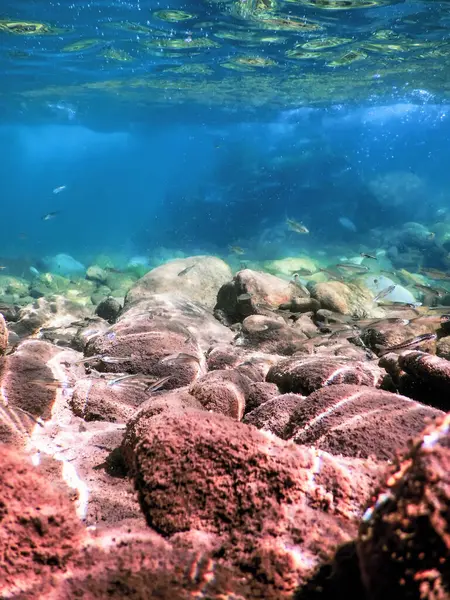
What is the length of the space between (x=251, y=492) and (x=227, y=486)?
0.12m

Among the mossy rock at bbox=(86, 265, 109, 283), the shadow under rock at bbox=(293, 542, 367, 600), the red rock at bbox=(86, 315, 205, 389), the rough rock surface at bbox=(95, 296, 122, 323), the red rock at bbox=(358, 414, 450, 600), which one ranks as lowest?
the mossy rock at bbox=(86, 265, 109, 283)

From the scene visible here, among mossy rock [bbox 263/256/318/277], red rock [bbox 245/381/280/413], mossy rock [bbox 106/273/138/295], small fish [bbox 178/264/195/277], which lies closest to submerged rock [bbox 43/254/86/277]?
mossy rock [bbox 106/273/138/295]

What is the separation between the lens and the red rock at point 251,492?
161cm

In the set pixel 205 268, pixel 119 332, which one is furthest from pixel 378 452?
pixel 205 268

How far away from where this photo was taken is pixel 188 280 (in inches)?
409

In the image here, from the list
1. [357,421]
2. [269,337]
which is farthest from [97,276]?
[357,421]

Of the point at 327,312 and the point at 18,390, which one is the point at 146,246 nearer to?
the point at 327,312

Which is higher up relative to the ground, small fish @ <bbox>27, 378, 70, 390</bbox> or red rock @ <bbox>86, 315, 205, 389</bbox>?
small fish @ <bbox>27, 378, 70, 390</bbox>

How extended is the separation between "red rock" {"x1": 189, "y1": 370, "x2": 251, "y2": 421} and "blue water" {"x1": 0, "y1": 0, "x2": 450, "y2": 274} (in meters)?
15.9

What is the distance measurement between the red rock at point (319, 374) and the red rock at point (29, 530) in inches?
101

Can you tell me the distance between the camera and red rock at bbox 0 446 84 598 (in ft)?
5.02

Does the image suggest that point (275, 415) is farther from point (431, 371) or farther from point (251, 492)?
point (431, 371)

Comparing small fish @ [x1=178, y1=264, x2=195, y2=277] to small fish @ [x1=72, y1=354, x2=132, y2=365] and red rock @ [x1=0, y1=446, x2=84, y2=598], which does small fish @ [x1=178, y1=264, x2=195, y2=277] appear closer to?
small fish @ [x1=72, y1=354, x2=132, y2=365]

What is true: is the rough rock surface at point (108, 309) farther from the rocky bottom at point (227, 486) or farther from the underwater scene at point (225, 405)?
the rocky bottom at point (227, 486)
